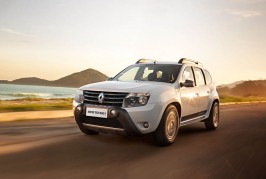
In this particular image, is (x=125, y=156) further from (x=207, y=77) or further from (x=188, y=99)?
(x=207, y=77)

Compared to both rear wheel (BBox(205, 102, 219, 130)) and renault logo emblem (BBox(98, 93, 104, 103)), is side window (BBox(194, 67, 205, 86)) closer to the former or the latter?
rear wheel (BBox(205, 102, 219, 130))

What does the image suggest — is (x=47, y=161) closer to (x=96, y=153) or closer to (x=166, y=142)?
(x=96, y=153)

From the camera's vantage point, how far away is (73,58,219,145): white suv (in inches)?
263

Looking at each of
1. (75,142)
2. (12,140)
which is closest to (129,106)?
(75,142)

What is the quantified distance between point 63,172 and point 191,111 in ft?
14.3

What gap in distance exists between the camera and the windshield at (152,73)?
821cm

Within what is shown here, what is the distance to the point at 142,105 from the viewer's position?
6.71m

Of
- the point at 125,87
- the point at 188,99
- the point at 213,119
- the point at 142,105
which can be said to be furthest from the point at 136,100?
the point at 213,119

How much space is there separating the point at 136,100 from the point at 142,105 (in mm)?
147

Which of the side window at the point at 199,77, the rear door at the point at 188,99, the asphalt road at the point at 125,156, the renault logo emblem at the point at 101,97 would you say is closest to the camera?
the asphalt road at the point at 125,156

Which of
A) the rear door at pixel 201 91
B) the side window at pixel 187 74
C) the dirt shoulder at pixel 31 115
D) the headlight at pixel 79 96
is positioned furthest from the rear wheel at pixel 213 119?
the dirt shoulder at pixel 31 115

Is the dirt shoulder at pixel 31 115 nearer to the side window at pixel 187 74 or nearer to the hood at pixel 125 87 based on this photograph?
the hood at pixel 125 87

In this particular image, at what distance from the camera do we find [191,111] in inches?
336

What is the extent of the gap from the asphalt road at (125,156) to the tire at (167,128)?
6.2 inches
